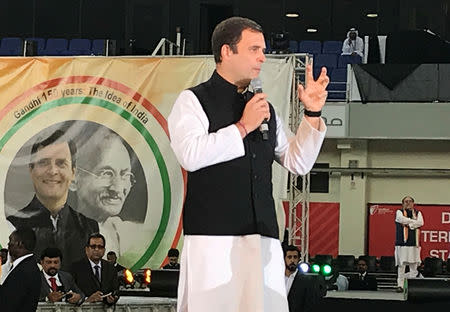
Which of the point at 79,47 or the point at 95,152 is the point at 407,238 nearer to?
the point at 95,152

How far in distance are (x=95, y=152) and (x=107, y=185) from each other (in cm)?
46

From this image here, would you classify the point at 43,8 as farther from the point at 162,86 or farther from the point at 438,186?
the point at 162,86

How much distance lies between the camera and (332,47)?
26.0m

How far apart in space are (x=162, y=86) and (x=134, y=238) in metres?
1.98

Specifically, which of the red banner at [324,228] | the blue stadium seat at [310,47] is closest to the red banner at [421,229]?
the red banner at [324,228]

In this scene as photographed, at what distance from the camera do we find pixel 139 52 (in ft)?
82.4

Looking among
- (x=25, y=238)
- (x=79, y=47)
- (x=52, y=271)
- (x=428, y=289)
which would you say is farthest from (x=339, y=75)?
(x=428, y=289)

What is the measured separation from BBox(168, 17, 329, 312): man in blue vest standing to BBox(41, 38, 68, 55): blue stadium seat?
887 inches

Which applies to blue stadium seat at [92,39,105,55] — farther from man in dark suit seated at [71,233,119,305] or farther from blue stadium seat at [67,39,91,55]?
man in dark suit seated at [71,233,119,305]

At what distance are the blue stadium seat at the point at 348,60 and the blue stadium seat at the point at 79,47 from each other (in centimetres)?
585

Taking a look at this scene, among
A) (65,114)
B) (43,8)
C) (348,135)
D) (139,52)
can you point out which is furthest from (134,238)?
(43,8)

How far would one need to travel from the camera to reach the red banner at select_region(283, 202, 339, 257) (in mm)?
25234

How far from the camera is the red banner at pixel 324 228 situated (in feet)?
82.8

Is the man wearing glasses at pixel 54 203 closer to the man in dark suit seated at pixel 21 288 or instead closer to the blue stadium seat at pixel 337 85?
the man in dark suit seated at pixel 21 288
